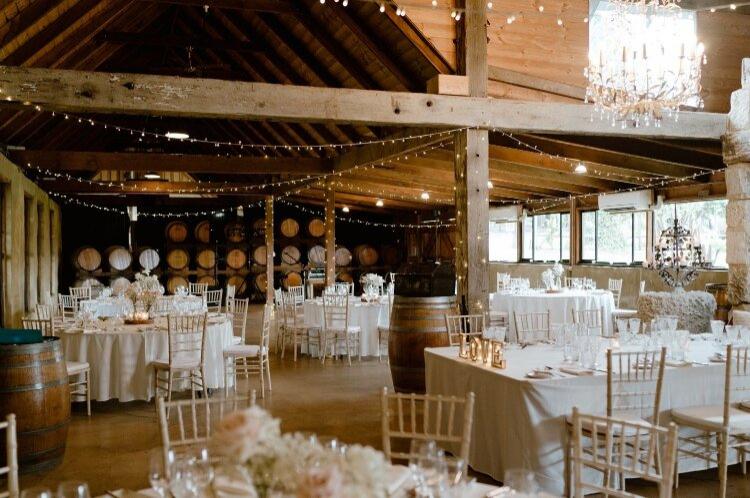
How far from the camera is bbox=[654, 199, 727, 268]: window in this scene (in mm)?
10703

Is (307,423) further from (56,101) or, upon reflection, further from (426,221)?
(426,221)

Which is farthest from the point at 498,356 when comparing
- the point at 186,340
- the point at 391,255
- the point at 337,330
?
the point at 391,255

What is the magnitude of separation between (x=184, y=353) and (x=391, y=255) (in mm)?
13240

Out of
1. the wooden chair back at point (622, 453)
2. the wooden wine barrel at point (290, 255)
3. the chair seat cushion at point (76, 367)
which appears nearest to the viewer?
the wooden chair back at point (622, 453)

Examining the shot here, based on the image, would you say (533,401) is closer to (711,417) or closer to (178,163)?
(711,417)

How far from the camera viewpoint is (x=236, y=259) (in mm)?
17938

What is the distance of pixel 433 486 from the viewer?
1.96 m

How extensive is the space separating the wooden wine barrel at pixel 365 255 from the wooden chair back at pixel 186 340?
477 inches

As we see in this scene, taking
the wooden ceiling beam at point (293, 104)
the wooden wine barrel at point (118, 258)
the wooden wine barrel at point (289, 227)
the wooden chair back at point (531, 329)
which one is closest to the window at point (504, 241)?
the wooden wine barrel at point (289, 227)

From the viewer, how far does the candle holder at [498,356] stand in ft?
14.8

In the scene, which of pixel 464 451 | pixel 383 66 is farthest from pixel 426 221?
pixel 464 451

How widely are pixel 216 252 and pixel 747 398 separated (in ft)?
49.1

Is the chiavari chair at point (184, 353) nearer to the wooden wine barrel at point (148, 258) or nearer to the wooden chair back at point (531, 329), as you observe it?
the wooden chair back at point (531, 329)

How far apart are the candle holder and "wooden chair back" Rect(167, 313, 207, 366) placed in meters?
3.08
